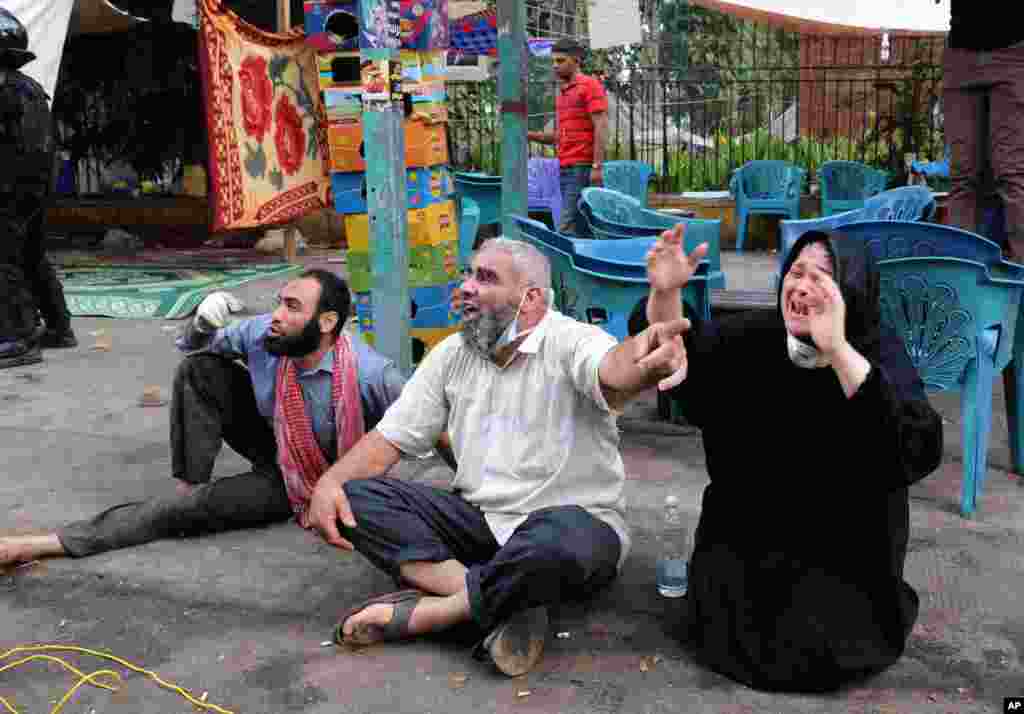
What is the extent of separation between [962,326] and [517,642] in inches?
82.8

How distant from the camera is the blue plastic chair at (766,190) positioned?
444 inches

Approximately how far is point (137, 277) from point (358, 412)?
6801 mm

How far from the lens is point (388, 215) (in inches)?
186

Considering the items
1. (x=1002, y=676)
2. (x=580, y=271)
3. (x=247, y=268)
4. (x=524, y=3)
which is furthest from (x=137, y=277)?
(x=1002, y=676)

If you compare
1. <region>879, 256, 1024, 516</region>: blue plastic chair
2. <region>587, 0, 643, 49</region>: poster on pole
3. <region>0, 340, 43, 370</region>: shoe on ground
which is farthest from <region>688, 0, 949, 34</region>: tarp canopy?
<region>0, 340, 43, 370</region>: shoe on ground

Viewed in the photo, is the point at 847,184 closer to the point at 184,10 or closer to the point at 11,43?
the point at 184,10

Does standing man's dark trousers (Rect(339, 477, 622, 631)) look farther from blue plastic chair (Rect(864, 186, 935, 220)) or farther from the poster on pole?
the poster on pole

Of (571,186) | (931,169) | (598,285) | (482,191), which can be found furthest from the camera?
(931,169)

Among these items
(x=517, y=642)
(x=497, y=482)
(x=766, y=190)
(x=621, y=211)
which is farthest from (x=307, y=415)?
(x=766, y=190)

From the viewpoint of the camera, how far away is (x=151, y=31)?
39.1 feet

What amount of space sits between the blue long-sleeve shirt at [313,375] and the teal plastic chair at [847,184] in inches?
280

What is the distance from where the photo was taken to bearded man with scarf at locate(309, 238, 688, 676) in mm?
3115

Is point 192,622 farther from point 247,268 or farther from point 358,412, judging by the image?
point 247,268

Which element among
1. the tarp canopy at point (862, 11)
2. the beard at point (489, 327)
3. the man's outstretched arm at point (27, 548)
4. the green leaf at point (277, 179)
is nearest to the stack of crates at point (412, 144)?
the man's outstretched arm at point (27, 548)
